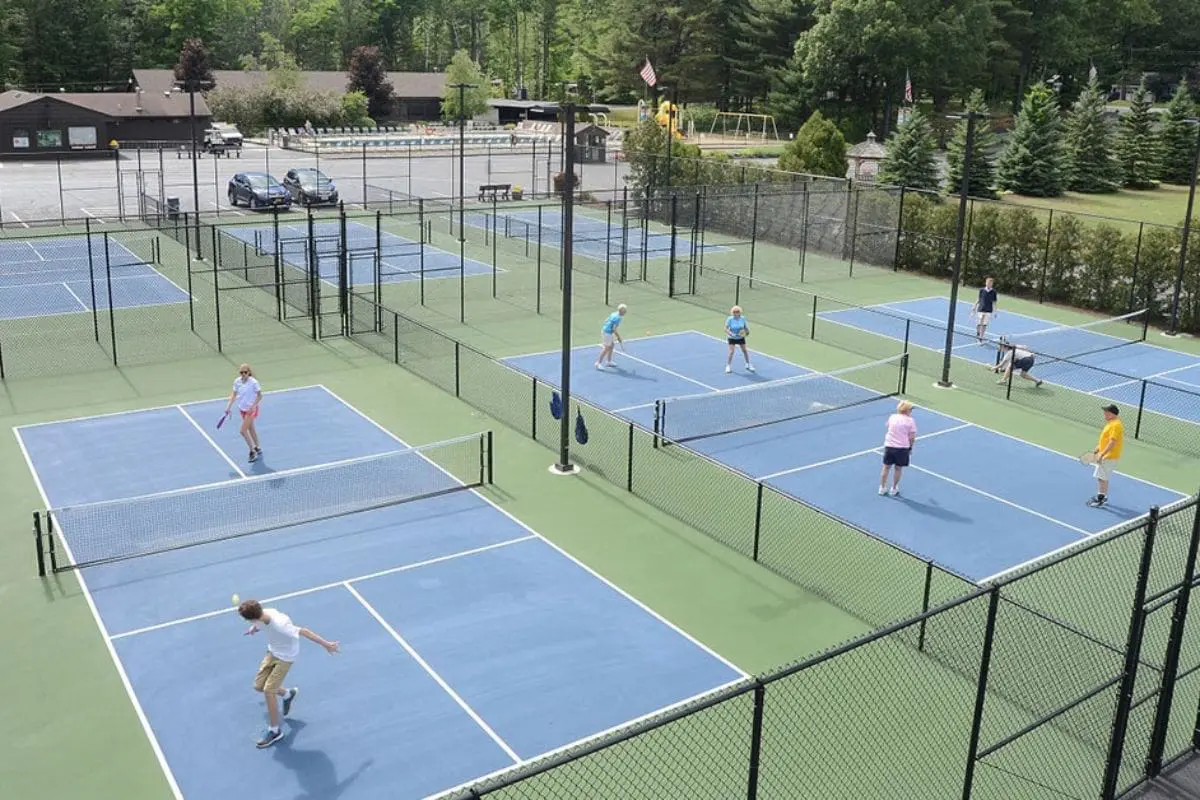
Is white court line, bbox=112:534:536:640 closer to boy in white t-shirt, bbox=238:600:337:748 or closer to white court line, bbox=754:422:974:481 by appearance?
boy in white t-shirt, bbox=238:600:337:748

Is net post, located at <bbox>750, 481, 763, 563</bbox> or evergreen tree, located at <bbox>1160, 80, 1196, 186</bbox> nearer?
net post, located at <bbox>750, 481, 763, 563</bbox>

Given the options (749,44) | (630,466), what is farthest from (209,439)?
(749,44)

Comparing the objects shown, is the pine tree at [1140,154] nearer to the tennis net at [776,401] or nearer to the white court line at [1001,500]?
the tennis net at [776,401]

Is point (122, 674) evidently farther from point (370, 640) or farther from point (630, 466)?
point (630, 466)

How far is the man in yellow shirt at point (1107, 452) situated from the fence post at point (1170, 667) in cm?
791

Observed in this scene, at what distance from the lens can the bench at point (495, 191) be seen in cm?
4912

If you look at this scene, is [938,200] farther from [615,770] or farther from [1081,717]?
[615,770]

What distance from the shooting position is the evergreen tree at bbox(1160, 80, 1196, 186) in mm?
61188

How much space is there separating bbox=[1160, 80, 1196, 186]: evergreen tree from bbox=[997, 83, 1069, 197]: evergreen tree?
9.13 meters

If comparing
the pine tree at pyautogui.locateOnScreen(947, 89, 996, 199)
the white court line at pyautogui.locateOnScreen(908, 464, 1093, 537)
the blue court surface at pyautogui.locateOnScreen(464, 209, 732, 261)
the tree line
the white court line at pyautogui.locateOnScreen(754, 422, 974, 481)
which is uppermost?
the tree line

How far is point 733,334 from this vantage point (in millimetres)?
24703

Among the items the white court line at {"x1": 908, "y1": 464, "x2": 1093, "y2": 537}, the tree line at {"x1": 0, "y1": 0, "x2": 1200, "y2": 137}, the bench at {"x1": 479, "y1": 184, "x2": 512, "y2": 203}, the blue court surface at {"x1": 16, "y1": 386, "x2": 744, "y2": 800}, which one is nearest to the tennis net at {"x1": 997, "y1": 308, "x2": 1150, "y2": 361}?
the white court line at {"x1": 908, "y1": 464, "x2": 1093, "y2": 537}

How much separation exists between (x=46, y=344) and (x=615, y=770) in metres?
20.2

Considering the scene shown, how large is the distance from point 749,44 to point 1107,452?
7641cm
